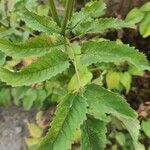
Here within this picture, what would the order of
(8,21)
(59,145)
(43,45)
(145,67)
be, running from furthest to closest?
(8,21) < (43,45) < (145,67) < (59,145)

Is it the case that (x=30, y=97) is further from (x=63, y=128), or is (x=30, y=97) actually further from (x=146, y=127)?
(x=63, y=128)

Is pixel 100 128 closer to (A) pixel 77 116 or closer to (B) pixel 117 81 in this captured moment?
(A) pixel 77 116

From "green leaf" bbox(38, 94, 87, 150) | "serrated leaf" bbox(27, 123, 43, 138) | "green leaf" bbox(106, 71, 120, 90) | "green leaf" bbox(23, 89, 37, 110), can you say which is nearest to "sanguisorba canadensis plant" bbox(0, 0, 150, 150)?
"green leaf" bbox(38, 94, 87, 150)

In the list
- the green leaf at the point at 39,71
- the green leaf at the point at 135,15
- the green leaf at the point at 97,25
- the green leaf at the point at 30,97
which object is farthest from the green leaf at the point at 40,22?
the green leaf at the point at 135,15

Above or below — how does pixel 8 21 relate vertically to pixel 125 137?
above

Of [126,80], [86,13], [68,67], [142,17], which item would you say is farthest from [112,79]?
[68,67]

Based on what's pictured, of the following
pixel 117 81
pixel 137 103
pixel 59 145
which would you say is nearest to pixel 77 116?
pixel 59 145

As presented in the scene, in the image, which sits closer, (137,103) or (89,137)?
(89,137)
